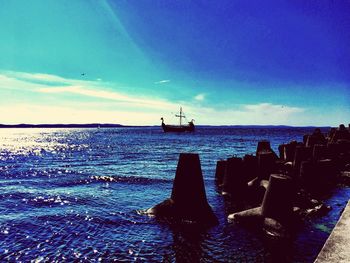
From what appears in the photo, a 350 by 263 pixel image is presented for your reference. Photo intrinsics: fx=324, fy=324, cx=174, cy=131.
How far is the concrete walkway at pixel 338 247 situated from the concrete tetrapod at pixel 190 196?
23.3 ft

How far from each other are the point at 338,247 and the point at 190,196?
820 cm

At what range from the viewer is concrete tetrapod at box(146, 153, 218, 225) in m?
13.5

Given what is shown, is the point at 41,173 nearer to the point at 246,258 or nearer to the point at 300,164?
the point at 300,164

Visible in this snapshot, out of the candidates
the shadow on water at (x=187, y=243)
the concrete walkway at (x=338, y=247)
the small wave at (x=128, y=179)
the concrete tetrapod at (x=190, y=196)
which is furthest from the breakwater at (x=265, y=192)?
the small wave at (x=128, y=179)

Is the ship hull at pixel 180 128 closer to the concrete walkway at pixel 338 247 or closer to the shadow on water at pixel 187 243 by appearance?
the shadow on water at pixel 187 243

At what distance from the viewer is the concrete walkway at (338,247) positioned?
530cm

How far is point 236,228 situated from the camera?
504 inches

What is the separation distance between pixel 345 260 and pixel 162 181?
1981cm

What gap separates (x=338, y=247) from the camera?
5730 mm

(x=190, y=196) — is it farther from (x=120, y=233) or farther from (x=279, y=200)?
(x=279, y=200)

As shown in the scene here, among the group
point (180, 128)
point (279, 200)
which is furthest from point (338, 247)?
point (180, 128)

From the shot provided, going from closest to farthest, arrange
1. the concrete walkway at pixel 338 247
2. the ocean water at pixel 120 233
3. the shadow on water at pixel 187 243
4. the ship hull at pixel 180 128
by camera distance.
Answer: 1. the concrete walkway at pixel 338 247
2. the shadow on water at pixel 187 243
3. the ocean water at pixel 120 233
4. the ship hull at pixel 180 128

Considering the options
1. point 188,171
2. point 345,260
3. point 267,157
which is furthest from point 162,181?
point 345,260

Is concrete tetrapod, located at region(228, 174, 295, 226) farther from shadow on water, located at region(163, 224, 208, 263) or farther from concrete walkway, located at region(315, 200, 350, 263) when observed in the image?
concrete walkway, located at region(315, 200, 350, 263)
